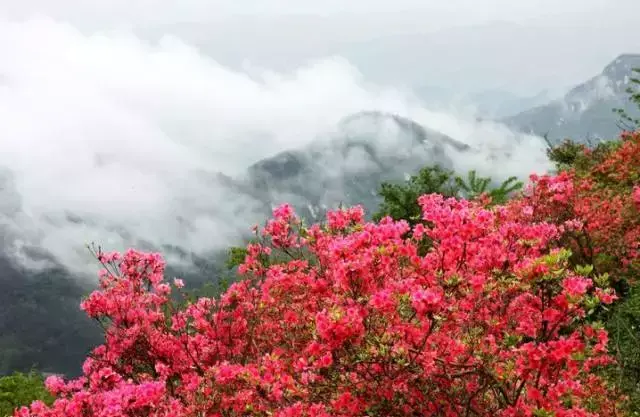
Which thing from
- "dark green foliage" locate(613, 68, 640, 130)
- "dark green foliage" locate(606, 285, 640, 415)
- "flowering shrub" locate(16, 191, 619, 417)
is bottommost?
"dark green foliage" locate(606, 285, 640, 415)

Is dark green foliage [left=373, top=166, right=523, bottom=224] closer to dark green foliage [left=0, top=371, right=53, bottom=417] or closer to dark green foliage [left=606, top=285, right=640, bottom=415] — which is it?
dark green foliage [left=606, top=285, right=640, bottom=415]

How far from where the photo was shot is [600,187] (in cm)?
1817

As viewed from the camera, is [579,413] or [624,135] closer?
[579,413]

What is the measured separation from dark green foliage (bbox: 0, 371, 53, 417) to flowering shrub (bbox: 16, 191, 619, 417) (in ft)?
72.5

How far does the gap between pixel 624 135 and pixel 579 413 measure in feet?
60.6

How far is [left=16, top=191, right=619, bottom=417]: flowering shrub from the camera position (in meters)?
5.55

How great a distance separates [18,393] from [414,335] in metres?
30.2

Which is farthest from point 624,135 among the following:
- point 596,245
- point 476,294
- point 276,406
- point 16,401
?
point 16,401

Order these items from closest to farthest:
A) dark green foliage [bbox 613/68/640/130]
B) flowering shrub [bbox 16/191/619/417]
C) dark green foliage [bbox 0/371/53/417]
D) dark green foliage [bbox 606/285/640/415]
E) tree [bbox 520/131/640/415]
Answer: flowering shrub [bbox 16/191/619/417] < dark green foliage [bbox 606/285/640/415] < tree [bbox 520/131/640/415] < dark green foliage [bbox 613/68/640/130] < dark green foliage [bbox 0/371/53/417]

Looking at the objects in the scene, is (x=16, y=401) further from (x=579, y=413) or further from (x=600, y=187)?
(x=579, y=413)

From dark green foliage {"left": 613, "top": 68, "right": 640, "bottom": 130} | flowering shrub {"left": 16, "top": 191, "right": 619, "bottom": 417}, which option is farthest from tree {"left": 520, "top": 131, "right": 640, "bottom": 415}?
dark green foliage {"left": 613, "top": 68, "right": 640, "bottom": 130}

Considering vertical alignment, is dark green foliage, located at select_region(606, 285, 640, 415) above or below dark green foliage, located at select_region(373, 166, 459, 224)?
below

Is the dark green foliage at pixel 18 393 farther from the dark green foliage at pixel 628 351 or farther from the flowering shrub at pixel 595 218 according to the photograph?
the dark green foliage at pixel 628 351

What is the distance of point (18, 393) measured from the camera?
29.8 meters
